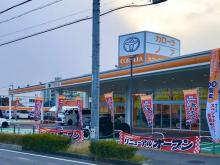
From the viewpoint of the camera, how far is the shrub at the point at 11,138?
69.1ft

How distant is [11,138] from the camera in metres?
22.0

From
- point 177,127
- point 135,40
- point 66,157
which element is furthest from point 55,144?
point 135,40

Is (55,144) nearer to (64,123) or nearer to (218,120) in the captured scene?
(218,120)

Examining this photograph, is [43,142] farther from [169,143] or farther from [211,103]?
[211,103]

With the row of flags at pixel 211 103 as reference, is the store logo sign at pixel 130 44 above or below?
above

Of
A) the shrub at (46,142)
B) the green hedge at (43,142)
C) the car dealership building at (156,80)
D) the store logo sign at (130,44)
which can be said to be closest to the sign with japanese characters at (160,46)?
the car dealership building at (156,80)

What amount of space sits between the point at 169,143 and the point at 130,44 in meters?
25.7

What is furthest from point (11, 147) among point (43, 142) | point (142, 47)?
point (142, 47)

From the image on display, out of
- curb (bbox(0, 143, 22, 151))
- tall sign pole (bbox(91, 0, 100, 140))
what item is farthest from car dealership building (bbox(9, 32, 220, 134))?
curb (bbox(0, 143, 22, 151))

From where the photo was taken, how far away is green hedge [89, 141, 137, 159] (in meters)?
14.9

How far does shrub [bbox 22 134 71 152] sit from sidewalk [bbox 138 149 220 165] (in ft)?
11.8

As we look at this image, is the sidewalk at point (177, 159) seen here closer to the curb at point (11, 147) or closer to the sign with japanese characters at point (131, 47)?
the curb at point (11, 147)

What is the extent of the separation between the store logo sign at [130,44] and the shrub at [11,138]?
22.9 m

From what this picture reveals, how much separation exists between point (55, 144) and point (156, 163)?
17.5ft
